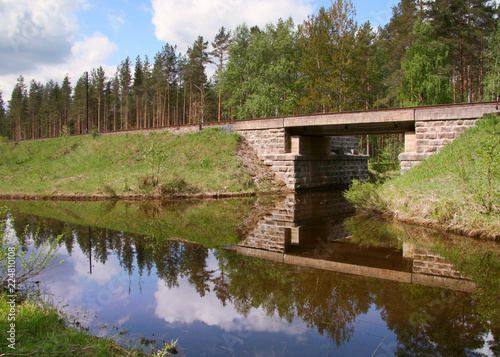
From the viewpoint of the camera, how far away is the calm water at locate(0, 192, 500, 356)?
397cm

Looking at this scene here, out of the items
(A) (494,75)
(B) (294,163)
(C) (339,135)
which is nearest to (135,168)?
(B) (294,163)

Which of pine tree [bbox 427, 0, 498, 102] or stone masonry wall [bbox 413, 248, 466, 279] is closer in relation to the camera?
stone masonry wall [bbox 413, 248, 466, 279]

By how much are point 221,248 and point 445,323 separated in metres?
4.80

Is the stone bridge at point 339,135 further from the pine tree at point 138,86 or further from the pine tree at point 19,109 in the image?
the pine tree at point 19,109

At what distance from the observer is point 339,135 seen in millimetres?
21297

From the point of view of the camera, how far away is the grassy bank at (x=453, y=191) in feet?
27.2

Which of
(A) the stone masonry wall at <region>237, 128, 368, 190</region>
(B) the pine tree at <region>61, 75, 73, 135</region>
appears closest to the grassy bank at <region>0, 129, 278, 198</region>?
(A) the stone masonry wall at <region>237, 128, 368, 190</region>

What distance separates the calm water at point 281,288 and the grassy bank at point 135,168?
7020 millimetres

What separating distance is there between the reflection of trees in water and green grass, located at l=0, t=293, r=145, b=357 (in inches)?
71.8

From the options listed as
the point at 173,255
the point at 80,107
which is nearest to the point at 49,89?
the point at 80,107

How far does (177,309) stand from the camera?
4844 millimetres

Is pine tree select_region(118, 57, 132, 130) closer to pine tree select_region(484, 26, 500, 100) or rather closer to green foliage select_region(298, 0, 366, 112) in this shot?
green foliage select_region(298, 0, 366, 112)

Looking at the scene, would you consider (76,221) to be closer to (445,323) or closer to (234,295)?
(234,295)

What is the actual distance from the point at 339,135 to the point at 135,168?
39.9 feet
